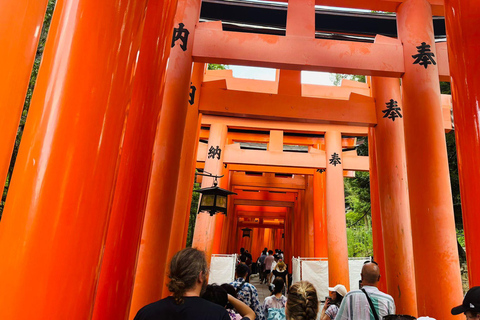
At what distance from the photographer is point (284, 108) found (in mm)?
6578

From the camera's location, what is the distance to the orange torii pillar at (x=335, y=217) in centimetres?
939

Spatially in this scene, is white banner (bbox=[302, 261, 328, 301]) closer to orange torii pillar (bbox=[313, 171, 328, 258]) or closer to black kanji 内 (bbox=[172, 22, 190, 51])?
orange torii pillar (bbox=[313, 171, 328, 258])

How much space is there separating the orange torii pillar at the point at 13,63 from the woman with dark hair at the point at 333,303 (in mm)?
3418

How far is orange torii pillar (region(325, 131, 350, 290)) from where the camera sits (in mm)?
9391

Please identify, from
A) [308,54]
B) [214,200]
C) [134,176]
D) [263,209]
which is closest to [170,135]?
[214,200]

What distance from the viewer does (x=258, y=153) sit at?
1090 centimetres

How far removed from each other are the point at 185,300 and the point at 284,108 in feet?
17.2

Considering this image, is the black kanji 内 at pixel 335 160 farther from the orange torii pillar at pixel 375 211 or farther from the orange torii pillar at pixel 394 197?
the orange torii pillar at pixel 394 197

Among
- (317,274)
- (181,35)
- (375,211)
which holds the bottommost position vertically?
(317,274)

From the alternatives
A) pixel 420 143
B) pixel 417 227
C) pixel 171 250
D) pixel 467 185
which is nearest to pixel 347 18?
pixel 420 143

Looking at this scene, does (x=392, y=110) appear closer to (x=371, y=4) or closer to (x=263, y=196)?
(x=371, y=4)

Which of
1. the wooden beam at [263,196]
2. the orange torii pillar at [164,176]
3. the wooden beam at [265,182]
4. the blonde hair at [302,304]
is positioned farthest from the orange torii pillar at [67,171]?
the wooden beam at [263,196]

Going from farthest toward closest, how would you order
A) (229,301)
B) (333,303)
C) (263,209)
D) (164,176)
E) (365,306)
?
(263,209), (164,176), (333,303), (365,306), (229,301)

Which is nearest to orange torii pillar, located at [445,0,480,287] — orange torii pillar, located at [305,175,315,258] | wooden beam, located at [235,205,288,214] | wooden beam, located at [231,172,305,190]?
orange torii pillar, located at [305,175,315,258]
